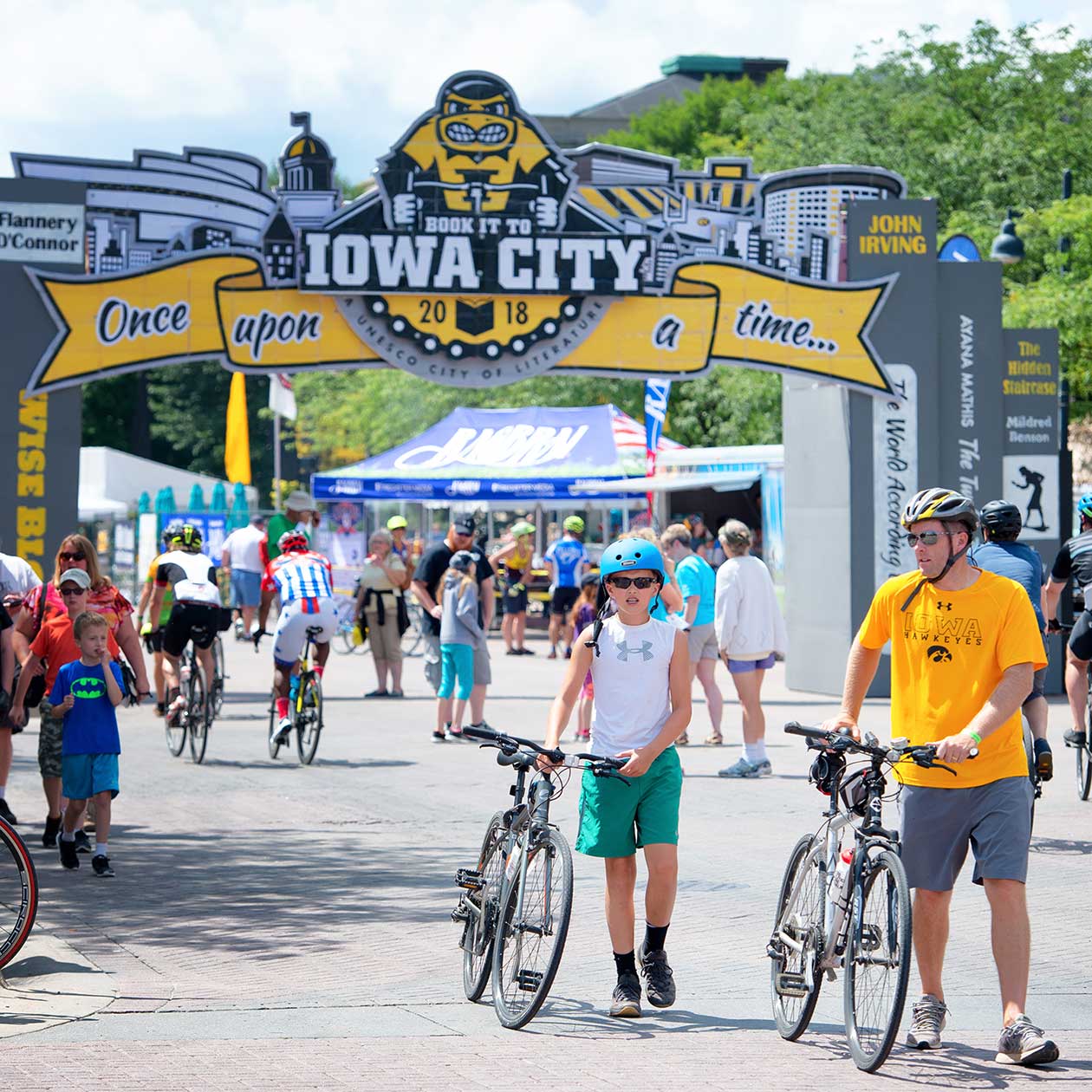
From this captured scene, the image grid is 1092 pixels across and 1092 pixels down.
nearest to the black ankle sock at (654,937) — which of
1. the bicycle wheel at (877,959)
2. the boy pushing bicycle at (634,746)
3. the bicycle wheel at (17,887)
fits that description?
the boy pushing bicycle at (634,746)

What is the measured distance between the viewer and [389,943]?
7.61 m

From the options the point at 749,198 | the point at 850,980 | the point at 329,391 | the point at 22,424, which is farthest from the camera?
the point at 329,391

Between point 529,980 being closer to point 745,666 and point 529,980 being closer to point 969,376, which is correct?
point 745,666

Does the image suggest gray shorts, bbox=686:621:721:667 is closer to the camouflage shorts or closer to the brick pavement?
the brick pavement

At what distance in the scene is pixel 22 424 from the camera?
57.2 ft

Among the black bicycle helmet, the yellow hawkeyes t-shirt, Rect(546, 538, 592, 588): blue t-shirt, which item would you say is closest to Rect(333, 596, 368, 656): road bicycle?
Rect(546, 538, 592, 588): blue t-shirt

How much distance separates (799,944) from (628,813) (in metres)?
0.79

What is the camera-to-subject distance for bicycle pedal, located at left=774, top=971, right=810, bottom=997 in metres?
5.86

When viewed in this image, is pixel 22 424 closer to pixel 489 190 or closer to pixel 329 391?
pixel 489 190

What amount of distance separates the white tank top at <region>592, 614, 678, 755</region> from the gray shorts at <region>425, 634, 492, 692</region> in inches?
316

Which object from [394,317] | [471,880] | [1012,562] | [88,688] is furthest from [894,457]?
[471,880]

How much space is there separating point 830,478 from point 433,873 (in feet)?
36.3

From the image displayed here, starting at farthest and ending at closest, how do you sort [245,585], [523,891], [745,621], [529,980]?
[245,585] → [745,621] → [523,891] → [529,980]

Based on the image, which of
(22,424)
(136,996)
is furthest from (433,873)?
(22,424)
